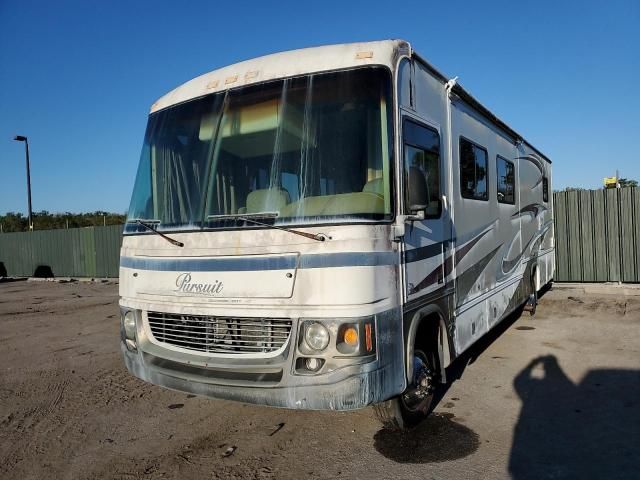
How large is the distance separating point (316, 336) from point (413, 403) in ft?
4.53

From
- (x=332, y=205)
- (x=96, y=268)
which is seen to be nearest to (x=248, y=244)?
(x=332, y=205)

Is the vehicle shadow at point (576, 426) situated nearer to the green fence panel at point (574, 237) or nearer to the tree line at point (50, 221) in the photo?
the green fence panel at point (574, 237)

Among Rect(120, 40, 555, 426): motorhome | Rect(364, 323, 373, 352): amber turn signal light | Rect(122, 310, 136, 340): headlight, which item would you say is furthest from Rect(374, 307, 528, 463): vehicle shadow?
Rect(122, 310, 136, 340): headlight

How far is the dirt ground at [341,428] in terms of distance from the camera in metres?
3.63

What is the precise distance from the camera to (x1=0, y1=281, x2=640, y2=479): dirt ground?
11.9ft

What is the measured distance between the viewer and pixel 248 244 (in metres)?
3.52

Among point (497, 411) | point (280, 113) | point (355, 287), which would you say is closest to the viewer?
point (355, 287)

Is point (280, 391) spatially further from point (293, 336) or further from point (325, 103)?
point (325, 103)

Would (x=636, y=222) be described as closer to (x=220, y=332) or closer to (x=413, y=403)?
(x=413, y=403)

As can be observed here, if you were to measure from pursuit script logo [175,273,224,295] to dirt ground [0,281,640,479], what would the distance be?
1.33 m

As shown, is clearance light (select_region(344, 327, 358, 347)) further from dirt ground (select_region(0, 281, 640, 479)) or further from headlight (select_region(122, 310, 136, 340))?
headlight (select_region(122, 310, 136, 340))

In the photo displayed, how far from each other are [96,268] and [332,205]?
764 inches

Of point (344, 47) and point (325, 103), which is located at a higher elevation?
point (344, 47)

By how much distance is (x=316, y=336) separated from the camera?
A: 327cm
